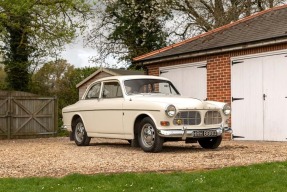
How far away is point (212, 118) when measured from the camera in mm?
11086

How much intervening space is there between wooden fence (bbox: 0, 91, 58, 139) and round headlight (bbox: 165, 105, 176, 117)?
11.8 m

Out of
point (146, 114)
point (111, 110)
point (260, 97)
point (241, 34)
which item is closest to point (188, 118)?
point (146, 114)

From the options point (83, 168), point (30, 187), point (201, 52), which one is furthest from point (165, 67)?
point (30, 187)

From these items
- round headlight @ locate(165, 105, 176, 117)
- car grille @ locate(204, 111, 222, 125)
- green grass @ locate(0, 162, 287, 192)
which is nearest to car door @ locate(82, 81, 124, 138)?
round headlight @ locate(165, 105, 176, 117)

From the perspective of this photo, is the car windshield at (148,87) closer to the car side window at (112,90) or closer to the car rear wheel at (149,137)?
the car side window at (112,90)

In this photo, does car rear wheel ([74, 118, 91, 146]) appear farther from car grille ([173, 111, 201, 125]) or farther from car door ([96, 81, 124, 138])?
car grille ([173, 111, 201, 125])

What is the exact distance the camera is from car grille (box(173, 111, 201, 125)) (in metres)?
10.6

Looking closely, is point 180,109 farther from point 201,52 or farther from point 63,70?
point 63,70

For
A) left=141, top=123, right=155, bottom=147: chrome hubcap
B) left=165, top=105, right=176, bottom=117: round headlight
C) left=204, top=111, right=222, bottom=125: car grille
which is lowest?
left=141, top=123, right=155, bottom=147: chrome hubcap

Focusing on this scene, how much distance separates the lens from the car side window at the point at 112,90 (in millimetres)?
11947

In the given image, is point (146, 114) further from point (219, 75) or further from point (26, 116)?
point (26, 116)

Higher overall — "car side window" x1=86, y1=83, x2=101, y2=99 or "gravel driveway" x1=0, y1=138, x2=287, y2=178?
"car side window" x1=86, y1=83, x2=101, y2=99

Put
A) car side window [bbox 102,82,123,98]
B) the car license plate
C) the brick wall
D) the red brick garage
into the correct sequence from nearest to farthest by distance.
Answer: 1. the car license plate
2. car side window [bbox 102,82,123,98]
3. the red brick garage
4. the brick wall

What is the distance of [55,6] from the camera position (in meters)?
17.7
